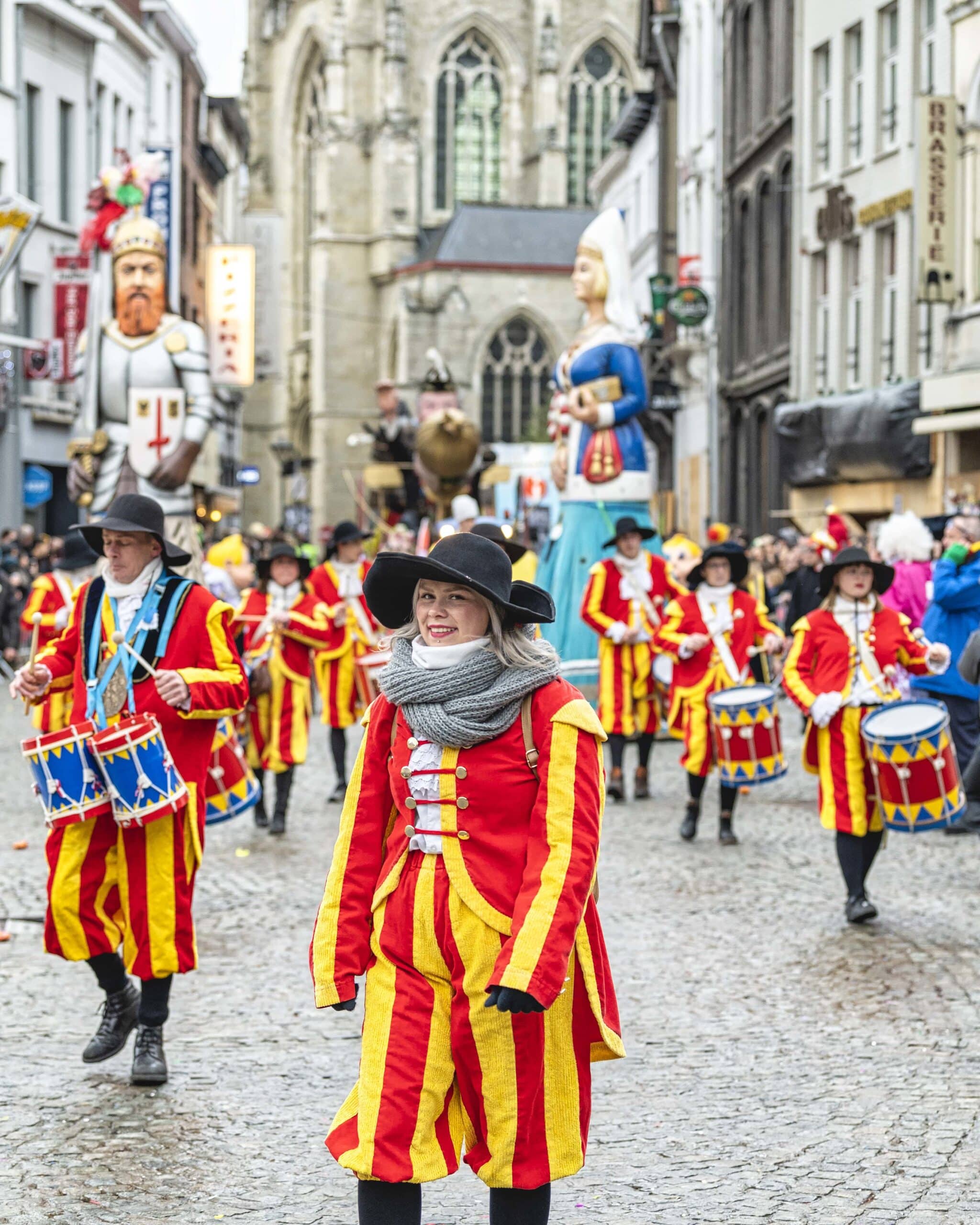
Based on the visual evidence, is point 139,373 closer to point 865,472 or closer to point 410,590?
point 410,590

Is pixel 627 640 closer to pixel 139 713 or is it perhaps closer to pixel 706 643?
pixel 706 643

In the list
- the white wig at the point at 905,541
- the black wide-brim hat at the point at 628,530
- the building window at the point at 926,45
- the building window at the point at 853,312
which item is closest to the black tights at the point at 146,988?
the black wide-brim hat at the point at 628,530

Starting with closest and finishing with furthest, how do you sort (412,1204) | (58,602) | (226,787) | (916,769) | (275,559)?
(412,1204)
(226,787)
(916,769)
(58,602)
(275,559)

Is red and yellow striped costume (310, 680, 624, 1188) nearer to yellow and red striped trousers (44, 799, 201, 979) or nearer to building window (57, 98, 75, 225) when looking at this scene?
yellow and red striped trousers (44, 799, 201, 979)

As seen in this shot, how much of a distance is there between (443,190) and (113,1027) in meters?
66.4

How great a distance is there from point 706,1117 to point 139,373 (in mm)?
7504

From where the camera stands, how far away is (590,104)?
6962 centimetres

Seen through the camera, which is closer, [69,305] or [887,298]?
[887,298]

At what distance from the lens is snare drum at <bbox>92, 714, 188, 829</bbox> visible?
5848 mm

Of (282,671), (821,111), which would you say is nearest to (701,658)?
(282,671)

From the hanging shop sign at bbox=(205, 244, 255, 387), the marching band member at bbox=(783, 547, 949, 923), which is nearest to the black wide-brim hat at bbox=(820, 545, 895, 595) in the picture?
the marching band member at bbox=(783, 547, 949, 923)

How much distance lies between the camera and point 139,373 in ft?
39.7

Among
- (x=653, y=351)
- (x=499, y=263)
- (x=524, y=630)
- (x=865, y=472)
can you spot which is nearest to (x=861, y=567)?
(x=524, y=630)

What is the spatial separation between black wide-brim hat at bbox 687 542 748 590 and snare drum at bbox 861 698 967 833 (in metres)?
3.40
